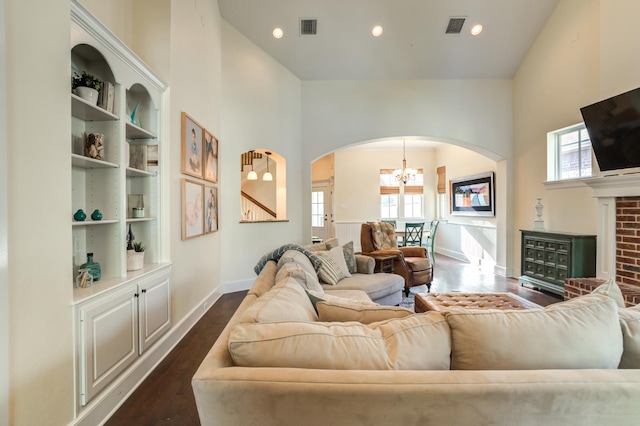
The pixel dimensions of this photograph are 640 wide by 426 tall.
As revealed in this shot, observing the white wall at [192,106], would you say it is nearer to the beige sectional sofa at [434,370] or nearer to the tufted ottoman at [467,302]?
the beige sectional sofa at [434,370]

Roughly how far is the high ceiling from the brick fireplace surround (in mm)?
3093

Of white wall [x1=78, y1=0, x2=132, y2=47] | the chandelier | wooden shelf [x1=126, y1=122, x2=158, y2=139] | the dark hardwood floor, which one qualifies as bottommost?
the dark hardwood floor

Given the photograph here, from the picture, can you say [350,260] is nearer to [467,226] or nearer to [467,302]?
[467,302]

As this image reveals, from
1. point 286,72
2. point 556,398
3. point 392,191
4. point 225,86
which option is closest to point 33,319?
point 556,398

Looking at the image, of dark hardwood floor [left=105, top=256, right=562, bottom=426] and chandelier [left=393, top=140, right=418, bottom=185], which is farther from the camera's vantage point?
chandelier [left=393, top=140, right=418, bottom=185]

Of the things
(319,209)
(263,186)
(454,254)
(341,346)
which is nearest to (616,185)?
(341,346)

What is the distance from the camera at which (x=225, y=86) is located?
171 inches

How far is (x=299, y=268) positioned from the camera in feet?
7.08

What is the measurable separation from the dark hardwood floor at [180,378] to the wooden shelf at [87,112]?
195 centimetres

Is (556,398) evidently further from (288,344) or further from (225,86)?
(225,86)

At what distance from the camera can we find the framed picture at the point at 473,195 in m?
6.21

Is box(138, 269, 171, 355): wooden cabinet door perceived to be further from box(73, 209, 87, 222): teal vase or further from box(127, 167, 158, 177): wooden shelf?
box(127, 167, 158, 177): wooden shelf

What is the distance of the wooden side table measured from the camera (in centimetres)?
394

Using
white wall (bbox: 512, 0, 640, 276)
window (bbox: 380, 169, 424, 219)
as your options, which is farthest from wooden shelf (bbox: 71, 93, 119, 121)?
window (bbox: 380, 169, 424, 219)
